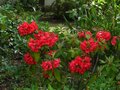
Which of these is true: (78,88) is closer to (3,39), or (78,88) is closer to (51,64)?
(51,64)

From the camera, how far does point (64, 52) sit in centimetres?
330

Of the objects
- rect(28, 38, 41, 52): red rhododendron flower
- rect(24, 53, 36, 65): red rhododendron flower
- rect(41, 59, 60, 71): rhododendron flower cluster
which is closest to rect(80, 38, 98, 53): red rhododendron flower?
rect(41, 59, 60, 71): rhododendron flower cluster

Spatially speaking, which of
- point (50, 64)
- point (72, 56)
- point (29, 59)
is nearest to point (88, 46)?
point (72, 56)

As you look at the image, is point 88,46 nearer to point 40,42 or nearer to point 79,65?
point 79,65

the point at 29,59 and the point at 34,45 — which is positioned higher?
the point at 34,45

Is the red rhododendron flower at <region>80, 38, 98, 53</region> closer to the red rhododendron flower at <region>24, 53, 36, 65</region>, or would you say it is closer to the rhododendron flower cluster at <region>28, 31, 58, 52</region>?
the rhododendron flower cluster at <region>28, 31, 58, 52</region>

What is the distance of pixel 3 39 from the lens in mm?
4883

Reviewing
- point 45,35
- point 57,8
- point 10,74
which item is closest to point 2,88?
point 10,74

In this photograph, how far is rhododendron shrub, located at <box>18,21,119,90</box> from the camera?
3.04 meters

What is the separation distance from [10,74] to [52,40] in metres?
1.55

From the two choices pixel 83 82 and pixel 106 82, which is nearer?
pixel 106 82

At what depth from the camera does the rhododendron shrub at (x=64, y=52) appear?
9.96 feet

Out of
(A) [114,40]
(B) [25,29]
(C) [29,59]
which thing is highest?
(B) [25,29]

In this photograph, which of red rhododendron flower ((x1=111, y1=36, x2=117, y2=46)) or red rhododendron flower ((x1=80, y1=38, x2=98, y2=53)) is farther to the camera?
red rhododendron flower ((x1=111, y1=36, x2=117, y2=46))
